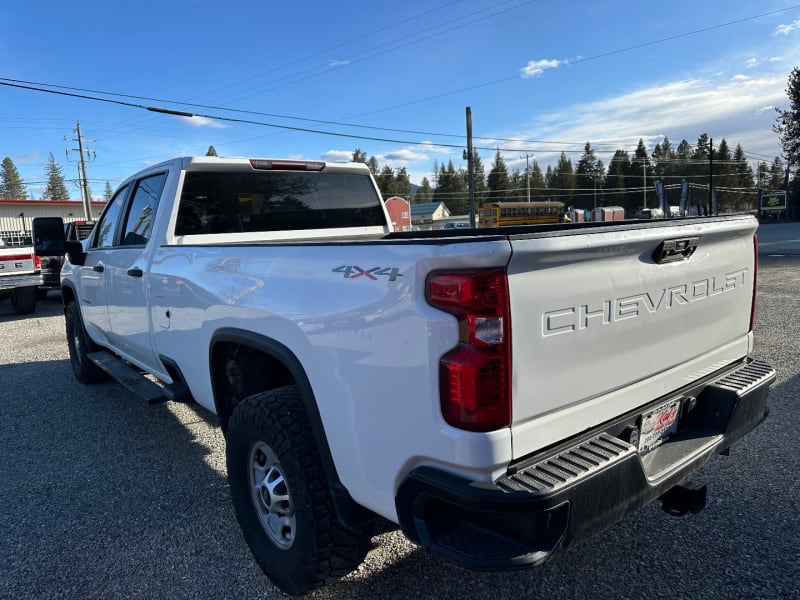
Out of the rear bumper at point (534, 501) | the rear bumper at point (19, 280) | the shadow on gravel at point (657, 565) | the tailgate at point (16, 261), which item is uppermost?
the tailgate at point (16, 261)

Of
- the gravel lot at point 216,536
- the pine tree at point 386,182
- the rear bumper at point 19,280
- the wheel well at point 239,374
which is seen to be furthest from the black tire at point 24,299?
the pine tree at point 386,182

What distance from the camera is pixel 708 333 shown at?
97.2 inches

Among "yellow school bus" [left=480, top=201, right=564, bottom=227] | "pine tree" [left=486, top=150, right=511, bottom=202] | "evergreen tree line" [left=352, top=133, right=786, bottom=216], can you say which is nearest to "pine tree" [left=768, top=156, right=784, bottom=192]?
"evergreen tree line" [left=352, top=133, right=786, bottom=216]

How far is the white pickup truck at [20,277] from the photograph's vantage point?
11.5 meters

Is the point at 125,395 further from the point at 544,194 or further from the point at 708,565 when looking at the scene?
the point at 544,194

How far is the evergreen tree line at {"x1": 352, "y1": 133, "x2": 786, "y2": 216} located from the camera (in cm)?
10312

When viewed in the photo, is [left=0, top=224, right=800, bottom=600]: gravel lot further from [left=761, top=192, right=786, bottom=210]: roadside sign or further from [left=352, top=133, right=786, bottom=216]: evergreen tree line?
[left=352, top=133, right=786, bottom=216]: evergreen tree line

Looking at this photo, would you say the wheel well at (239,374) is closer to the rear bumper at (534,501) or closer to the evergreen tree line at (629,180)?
the rear bumper at (534,501)

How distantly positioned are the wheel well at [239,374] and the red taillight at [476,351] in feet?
4.51

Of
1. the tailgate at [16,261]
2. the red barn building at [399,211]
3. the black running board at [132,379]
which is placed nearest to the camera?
the black running board at [132,379]

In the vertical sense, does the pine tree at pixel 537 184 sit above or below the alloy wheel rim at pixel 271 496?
above

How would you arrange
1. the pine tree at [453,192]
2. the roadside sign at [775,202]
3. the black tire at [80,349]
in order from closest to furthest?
the black tire at [80,349] → the roadside sign at [775,202] → the pine tree at [453,192]

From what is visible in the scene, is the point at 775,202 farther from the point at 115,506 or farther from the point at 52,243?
the point at 115,506

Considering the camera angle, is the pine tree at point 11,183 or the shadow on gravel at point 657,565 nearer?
the shadow on gravel at point 657,565
